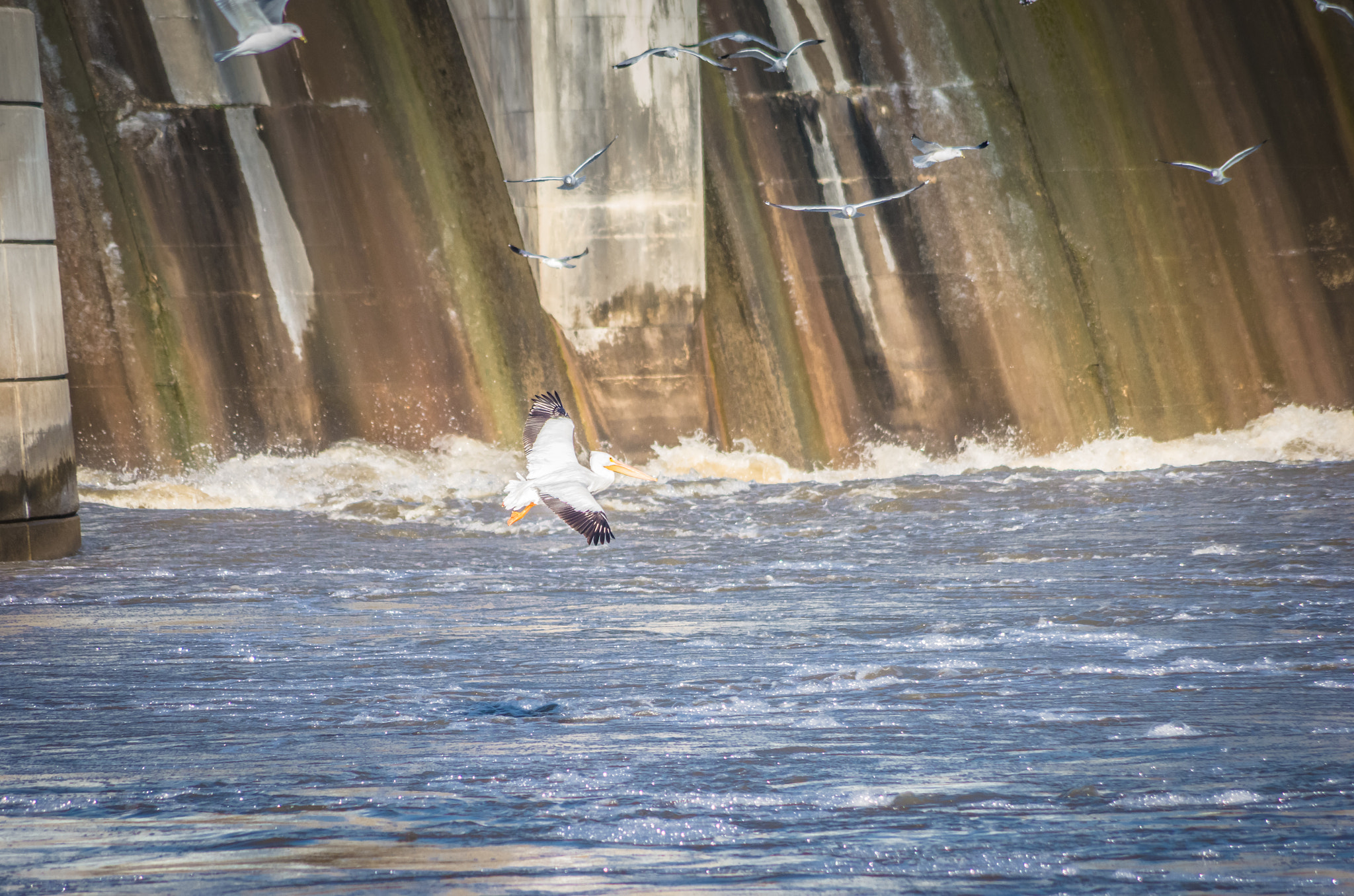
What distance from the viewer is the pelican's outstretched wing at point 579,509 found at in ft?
21.0

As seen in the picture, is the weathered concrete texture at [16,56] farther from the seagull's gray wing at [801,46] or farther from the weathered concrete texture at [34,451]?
the seagull's gray wing at [801,46]

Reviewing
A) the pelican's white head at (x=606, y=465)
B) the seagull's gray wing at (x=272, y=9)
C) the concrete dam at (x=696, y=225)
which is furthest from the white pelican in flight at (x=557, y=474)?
the concrete dam at (x=696, y=225)

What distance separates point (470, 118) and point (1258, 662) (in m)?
9.94

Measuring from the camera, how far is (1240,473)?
43.9ft

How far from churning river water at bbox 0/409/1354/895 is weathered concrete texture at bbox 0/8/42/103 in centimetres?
361

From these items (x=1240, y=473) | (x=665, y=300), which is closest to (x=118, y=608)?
(x=665, y=300)

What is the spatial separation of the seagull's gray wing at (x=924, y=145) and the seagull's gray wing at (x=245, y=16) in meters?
4.29

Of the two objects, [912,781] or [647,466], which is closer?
[912,781]

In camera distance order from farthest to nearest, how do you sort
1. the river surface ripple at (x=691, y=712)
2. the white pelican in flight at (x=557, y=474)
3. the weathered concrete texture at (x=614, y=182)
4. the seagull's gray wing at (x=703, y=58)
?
the weathered concrete texture at (x=614, y=182) < the seagull's gray wing at (x=703, y=58) < the white pelican in flight at (x=557, y=474) < the river surface ripple at (x=691, y=712)

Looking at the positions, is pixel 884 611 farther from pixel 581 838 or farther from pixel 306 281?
pixel 306 281

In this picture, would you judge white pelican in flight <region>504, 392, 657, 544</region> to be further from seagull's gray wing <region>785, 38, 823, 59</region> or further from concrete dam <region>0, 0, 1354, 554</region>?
concrete dam <region>0, 0, 1354, 554</region>

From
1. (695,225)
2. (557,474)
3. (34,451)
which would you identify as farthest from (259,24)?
(695,225)

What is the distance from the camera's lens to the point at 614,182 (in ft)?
44.3

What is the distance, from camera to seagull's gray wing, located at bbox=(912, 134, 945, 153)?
31.3 ft
